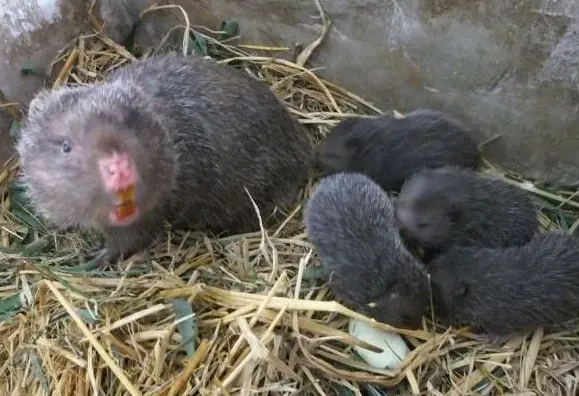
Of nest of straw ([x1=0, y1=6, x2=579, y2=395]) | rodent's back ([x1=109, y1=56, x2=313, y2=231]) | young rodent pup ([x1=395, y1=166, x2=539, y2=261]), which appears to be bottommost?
nest of straw ([x1=0, y1=6, x2=579, y2=395])

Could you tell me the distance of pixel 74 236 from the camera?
12.6ft

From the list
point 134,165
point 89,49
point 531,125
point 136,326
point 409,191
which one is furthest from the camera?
point 89,49

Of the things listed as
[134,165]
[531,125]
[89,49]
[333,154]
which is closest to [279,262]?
[333,154]

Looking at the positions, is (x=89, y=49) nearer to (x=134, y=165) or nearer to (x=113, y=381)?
(x=134, y=165)

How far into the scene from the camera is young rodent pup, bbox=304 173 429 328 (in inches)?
125

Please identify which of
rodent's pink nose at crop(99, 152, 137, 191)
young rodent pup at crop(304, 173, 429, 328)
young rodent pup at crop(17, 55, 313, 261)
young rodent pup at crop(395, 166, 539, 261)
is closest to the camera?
rodent's pink nose at crop(99, 152, 137, 191)

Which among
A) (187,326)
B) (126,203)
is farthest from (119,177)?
(187,326)

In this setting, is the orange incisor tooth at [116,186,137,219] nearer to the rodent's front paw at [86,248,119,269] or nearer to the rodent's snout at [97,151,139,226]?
the rodent's snout at [97,151,139,226]

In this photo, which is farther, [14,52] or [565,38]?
[14,52]

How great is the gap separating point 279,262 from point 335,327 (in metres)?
0.45

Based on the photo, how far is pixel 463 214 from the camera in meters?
3.39

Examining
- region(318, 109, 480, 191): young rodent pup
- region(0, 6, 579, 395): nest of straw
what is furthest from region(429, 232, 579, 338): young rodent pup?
region(318, 109, 480, 191): young rodent pup

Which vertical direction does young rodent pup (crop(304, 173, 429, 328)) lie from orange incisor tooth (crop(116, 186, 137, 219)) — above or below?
below

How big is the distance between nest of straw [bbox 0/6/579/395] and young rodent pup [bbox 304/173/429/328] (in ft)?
0.29
